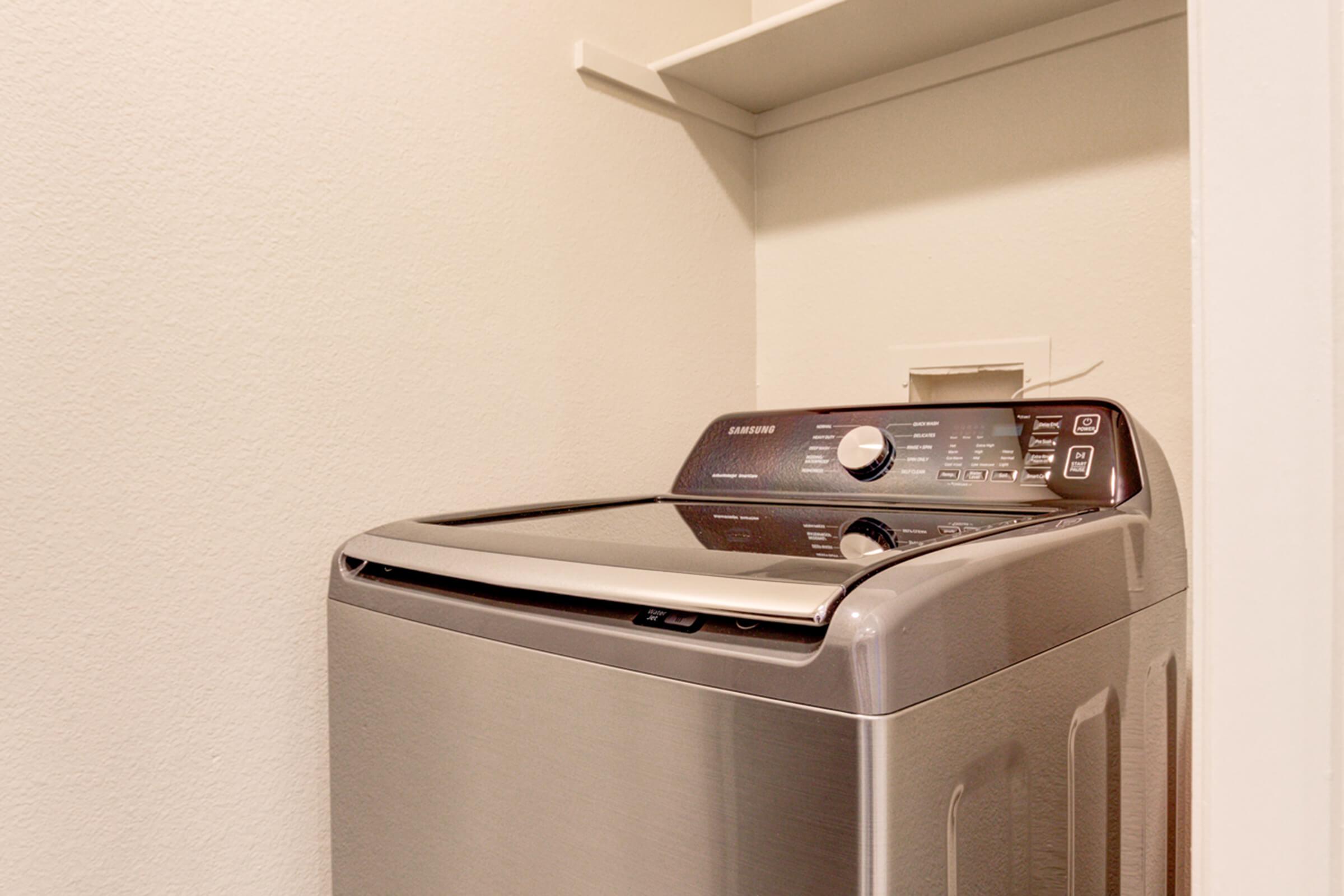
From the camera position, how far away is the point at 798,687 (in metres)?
0.48

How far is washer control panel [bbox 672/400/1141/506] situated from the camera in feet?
2.70

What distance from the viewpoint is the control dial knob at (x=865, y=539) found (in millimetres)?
604

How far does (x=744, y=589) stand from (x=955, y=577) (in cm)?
13

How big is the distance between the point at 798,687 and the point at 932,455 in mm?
514

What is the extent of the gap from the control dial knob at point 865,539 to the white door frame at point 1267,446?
0.26m

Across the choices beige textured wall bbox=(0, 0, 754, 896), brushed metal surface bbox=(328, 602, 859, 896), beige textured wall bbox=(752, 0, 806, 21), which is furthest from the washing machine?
beige textured wall bbox=(752, 0, 806, 21)

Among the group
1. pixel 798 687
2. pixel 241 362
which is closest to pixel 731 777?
pixel 798 687

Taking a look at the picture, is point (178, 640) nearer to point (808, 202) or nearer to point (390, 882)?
point (390, 882)

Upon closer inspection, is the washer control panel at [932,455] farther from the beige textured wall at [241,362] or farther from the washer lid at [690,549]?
the beige textured wall at [241,362]

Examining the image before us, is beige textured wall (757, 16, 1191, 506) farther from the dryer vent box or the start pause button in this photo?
the start pause button

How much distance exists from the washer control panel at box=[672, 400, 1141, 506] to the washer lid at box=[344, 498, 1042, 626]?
0.16 ft

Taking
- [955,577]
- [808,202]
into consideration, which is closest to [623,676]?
[955,577]

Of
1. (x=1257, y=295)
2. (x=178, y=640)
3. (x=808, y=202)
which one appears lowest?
(x=178, y=640)

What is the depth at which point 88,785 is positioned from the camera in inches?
28.9
